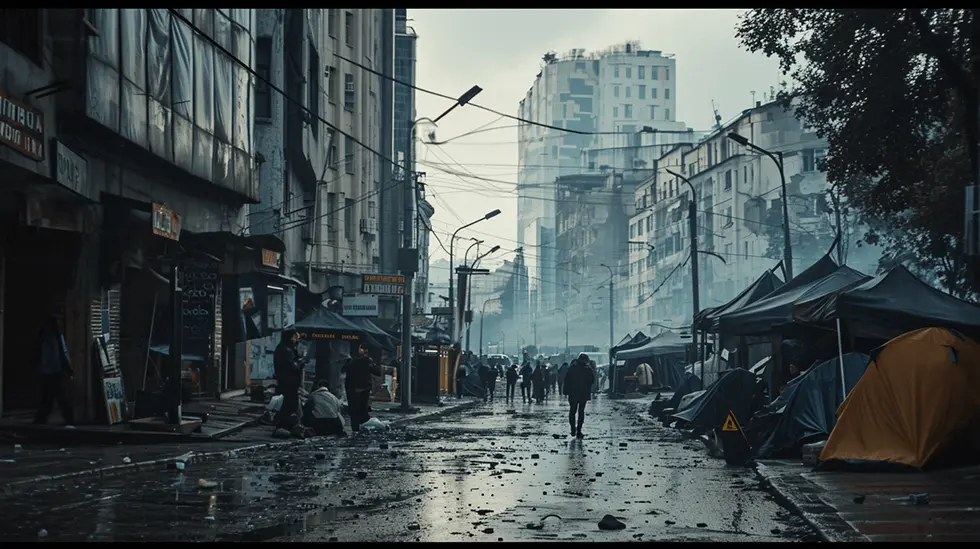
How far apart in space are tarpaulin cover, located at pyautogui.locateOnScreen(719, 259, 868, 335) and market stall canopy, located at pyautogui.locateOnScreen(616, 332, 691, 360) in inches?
1043

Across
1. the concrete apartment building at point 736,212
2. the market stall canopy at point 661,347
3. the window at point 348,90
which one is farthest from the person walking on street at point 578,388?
the concrete apartment building at point 736,212

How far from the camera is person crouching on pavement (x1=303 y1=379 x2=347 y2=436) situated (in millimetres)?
23625

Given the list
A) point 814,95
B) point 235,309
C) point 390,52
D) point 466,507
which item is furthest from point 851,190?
point 390,52

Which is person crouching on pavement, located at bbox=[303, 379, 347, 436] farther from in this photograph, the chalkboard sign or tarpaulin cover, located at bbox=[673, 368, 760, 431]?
tarpaulin cover, located at bbox=[673, 368, 760, 431]

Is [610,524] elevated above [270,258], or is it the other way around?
[270,258]

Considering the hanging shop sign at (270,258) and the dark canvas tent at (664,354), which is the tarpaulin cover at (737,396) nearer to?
the hanging shop sign at (270,258)

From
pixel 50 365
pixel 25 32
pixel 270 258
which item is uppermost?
pixel 25 32

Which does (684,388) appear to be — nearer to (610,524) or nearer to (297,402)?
(297,402)

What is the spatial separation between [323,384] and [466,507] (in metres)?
12.9

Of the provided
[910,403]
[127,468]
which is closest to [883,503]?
[910,403]

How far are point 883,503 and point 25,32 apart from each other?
14.1 metres

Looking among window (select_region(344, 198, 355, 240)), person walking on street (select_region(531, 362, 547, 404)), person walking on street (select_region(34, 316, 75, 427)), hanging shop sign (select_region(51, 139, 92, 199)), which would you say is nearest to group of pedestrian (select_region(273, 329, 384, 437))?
person walking on street (select_region(34, 316, 75, 427))

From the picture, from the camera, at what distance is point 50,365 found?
19297mm

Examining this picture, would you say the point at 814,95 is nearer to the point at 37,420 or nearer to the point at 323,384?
the point at 323,384
